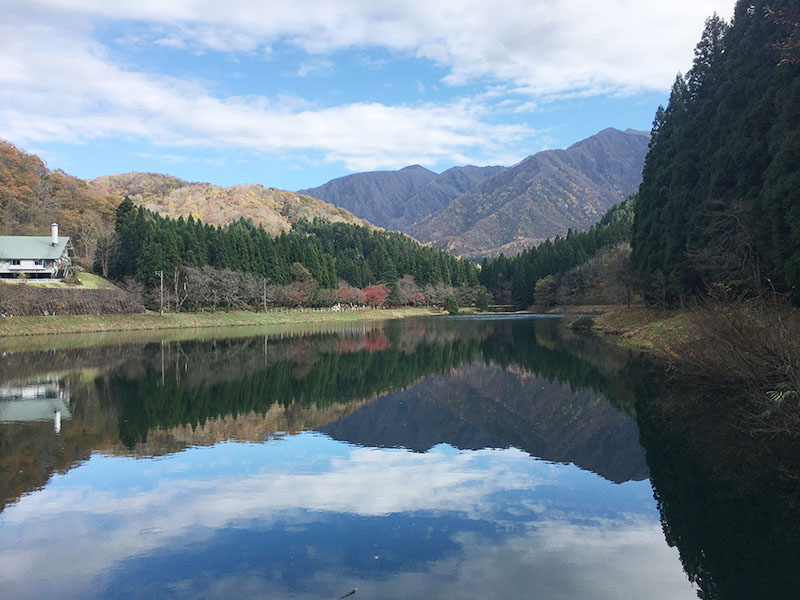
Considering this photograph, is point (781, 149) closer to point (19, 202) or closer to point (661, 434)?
point (661, 434)

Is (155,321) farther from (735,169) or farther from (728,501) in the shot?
(728,501)

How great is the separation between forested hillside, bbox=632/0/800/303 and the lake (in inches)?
321

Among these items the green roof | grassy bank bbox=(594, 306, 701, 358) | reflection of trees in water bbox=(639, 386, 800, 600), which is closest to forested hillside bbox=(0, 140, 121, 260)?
the green roof

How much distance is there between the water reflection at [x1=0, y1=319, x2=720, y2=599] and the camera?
18.7 ft

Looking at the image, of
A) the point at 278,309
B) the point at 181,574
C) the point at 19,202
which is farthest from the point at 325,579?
the point at 19,202

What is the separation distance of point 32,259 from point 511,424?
6272 centimetres

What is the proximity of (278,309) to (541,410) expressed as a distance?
63311mm

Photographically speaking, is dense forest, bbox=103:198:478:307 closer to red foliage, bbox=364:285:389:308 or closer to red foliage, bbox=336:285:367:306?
red foliage, bbox=336:285:367:306

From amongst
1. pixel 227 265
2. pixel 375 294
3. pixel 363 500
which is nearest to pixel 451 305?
pixel 375 294

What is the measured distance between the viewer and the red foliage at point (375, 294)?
9694 cm

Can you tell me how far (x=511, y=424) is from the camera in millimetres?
13422

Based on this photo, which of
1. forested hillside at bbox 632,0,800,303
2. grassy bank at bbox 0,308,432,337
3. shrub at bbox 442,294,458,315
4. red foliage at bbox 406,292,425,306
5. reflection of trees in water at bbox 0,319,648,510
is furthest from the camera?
red foliage at bbox 406,292,425,306

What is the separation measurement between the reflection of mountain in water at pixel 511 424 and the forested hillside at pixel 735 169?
18.1 ft

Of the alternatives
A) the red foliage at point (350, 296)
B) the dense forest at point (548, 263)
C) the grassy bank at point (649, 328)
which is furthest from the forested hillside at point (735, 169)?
the red foliage at point (350, 296)
